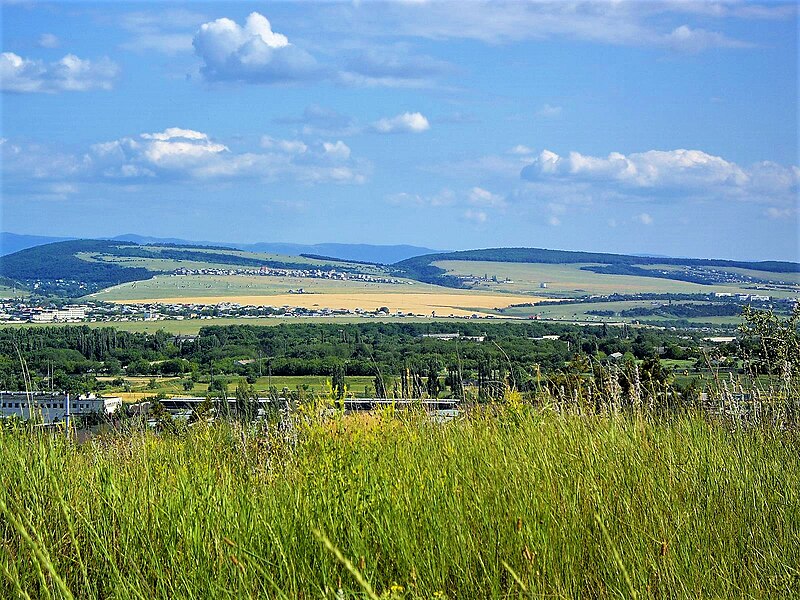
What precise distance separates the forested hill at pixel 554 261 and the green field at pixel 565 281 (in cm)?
221

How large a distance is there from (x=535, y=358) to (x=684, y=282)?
8731 centimetres

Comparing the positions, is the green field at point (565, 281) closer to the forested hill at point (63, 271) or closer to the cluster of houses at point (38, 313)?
the forested hill at point (63, 271)

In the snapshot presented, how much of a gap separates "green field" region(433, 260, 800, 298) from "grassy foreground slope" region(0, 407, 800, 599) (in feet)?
231

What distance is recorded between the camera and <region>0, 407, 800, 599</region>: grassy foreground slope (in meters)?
3.96

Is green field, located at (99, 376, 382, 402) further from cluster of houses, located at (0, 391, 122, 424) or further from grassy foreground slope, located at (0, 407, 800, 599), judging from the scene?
grassy foreground slope, located at (0, 407, 800, 599)

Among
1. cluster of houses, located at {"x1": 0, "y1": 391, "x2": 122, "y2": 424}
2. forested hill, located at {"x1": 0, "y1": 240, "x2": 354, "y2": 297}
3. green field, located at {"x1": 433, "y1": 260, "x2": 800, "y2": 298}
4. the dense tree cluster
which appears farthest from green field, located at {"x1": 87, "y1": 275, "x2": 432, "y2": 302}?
cluster of houses, located at {"x1": 0, "y1": 391, "x2": 122, "y2": 424}

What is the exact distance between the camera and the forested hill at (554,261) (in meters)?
111

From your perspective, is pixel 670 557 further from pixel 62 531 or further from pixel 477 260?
pixel 477 260

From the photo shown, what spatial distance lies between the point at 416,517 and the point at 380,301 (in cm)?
7847

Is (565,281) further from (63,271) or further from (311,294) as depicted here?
(63,271)

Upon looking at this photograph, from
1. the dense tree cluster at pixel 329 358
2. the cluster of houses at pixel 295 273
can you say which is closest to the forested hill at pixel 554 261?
the cluster of houses at pixel 295 273

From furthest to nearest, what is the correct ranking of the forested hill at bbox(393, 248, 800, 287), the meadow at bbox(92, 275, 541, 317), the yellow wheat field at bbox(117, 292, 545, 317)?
the forested hill at bbox(393, 248, 800, 287) < the meadow at bbox(92, 275, 541, 317) < the yellow wheat field at bbox(117, 292, 545, 317)

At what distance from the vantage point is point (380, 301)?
83000mm

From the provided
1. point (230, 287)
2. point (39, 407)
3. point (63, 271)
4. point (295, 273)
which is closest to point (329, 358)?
point (39, 407)
